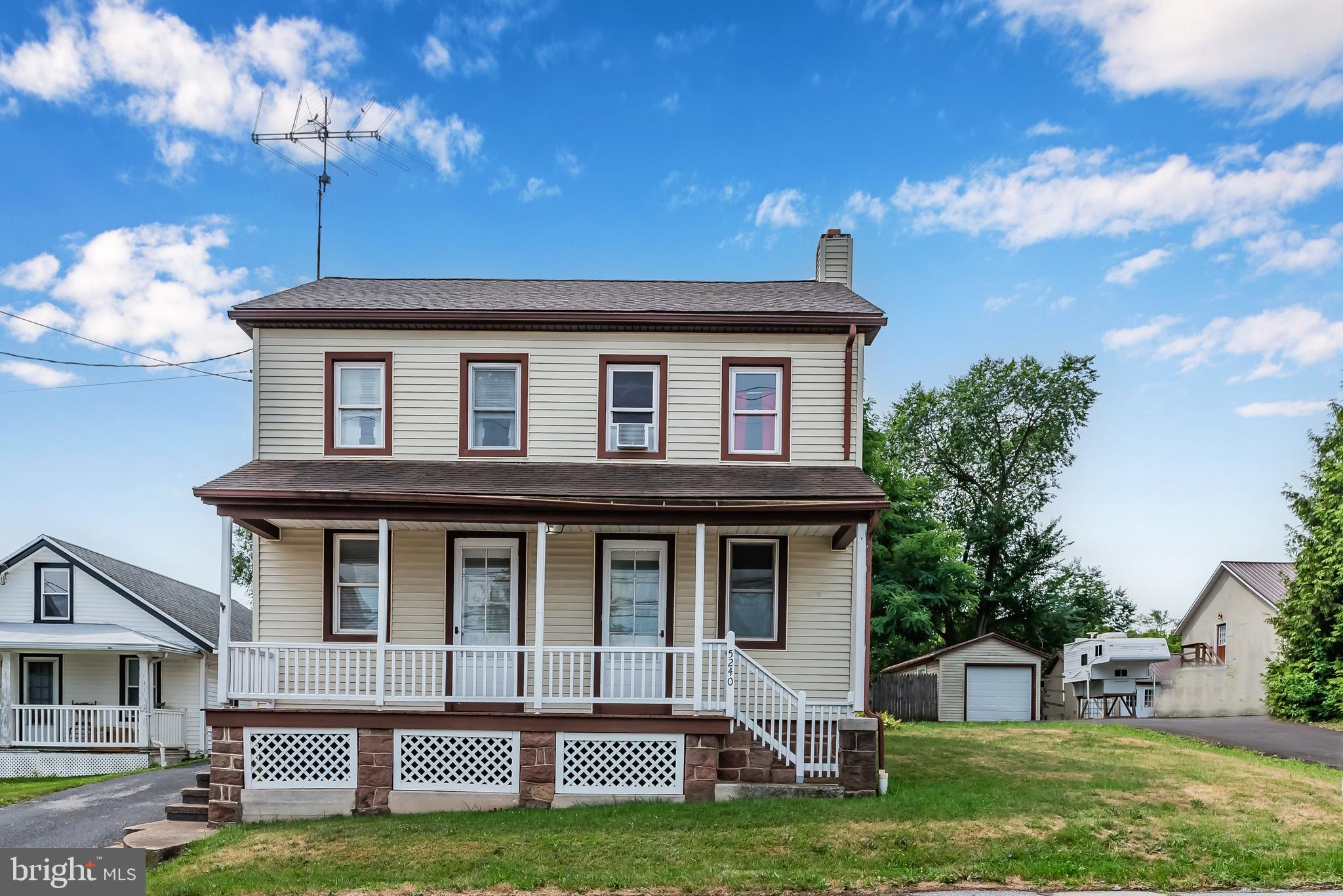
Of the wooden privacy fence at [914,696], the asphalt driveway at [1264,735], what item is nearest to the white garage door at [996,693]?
the wooden privacy fence at [914,696]

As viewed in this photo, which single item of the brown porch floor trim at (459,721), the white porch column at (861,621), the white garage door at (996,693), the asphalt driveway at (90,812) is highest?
the white porch column at (861,621)

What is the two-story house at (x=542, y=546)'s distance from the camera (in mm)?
11898

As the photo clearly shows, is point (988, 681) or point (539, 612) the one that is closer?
point (539, 612)

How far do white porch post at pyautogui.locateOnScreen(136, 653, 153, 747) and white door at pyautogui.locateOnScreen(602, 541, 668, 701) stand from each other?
15.0 meters

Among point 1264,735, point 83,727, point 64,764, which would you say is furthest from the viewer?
point 83,727

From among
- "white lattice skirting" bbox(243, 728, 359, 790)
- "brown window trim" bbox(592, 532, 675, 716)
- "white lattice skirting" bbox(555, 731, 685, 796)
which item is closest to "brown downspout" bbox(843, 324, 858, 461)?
"brown window trim" bbox(592, 532, 675, 716)

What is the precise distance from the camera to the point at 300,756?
11.9 meters

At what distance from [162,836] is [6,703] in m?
15.7

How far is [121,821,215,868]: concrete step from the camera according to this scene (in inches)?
400

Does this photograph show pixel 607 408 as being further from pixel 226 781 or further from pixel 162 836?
pixel 162 836

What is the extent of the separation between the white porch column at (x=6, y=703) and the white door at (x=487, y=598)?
15772 mm

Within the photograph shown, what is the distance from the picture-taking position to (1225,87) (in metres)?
18.4

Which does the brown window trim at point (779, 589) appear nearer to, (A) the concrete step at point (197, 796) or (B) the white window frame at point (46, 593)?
(A) the concrete step at point (197, 796)

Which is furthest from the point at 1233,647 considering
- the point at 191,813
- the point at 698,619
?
the point at 191,813
